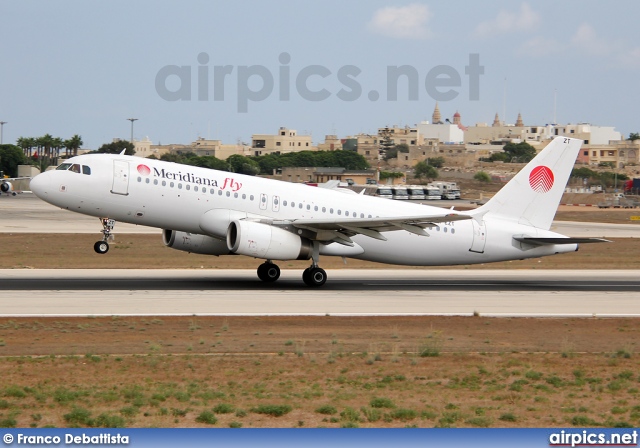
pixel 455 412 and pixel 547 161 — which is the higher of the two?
pixel 547 161

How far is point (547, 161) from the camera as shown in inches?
1548

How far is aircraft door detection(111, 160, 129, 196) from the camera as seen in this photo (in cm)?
3466

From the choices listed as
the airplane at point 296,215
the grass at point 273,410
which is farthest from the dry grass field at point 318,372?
the airplane at point 296,215

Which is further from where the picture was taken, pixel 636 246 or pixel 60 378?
pixel 636 246

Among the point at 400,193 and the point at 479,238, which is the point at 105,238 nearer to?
the point at 479,238

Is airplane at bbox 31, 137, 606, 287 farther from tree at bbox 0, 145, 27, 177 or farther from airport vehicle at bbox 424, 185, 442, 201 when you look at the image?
tree at bbox 0, 145, 27, 177

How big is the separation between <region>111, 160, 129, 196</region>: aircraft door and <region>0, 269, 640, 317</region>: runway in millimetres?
3527

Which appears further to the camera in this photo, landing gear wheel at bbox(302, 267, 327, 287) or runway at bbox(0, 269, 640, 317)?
landing gear wheel at bbox(302, 267, 327, 287)

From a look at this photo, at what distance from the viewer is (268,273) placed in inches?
1485

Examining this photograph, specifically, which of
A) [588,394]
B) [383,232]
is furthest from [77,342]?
[383,232]

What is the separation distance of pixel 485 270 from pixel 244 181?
Answer: 16.4 m

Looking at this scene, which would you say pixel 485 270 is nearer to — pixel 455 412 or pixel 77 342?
pixel 77 342

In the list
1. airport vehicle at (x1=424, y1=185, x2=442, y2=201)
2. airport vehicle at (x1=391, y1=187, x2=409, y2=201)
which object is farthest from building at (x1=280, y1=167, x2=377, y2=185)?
airport vehicle at (x1=391, y1=187, x2=409, y2=201)

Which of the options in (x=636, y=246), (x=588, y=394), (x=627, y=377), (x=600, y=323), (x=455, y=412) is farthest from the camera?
(x=636, y=246)
